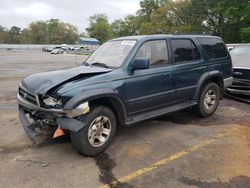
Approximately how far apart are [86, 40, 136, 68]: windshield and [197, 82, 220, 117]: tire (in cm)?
220

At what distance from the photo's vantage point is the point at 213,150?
478 cm

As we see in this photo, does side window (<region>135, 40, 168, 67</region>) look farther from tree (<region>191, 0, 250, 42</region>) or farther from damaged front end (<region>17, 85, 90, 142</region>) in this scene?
tree (<region>191, 0, 250, 42</region>)

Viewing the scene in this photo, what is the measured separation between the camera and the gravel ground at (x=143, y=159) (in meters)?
3.79

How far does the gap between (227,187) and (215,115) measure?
11.6ft

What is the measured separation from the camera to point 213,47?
6793 mm

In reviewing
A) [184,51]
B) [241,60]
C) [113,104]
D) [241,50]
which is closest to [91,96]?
[113,104]

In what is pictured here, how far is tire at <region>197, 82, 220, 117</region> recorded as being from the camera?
648 centimetres

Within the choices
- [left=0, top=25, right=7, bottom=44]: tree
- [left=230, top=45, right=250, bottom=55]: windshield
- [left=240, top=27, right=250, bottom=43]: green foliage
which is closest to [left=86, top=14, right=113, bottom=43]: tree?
[left=0, top=25, right=7, bottom=44]: tree

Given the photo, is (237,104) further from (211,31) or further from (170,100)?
(211,31)

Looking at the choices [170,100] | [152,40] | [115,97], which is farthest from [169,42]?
[115,97]

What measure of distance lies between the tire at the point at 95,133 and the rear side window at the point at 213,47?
3.08 meters

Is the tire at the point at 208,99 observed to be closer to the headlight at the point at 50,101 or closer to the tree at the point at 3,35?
the headlight at the point at 50,101

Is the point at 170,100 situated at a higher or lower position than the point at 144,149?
higher

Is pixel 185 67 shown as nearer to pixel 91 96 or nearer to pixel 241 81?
pixel 91 96
